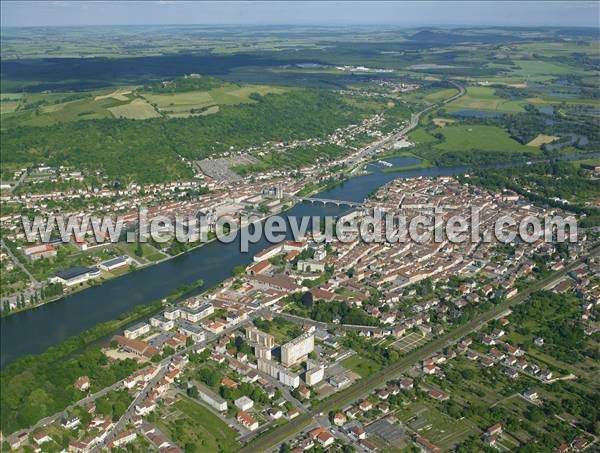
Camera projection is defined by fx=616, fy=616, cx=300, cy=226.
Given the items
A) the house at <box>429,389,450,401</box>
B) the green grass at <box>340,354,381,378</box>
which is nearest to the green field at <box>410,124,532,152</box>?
the green grass at <box>340,354,381,378</box>

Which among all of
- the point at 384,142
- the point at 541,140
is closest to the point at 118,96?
the point at 384,142

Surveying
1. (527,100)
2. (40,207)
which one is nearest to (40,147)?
(40,207)

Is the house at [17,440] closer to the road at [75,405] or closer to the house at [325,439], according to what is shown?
the road at [75,405]

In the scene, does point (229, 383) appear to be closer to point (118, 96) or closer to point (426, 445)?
point (426, 445)

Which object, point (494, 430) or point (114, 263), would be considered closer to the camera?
point (494, 430)

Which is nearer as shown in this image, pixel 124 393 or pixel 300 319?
pixel 124 393

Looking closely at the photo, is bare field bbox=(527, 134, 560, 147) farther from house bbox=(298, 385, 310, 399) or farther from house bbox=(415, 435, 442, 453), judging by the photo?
house bbox=(415, 435, 442, 453)

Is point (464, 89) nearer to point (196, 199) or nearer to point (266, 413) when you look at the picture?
point (196, 199)
